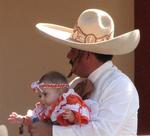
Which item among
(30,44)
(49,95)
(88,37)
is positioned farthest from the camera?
(30,44)

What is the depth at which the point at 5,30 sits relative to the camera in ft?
25.0

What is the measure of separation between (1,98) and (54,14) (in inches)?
42.7

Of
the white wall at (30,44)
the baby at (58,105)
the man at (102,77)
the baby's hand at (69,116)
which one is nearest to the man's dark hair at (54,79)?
the baby at (58,105)

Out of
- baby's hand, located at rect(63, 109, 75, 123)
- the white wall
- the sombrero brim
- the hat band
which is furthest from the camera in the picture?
the white wall

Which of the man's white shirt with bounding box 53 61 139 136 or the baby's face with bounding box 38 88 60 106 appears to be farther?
the baby's face with bounding box 38 88 60 106

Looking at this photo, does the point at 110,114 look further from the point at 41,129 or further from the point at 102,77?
the point at 41,129

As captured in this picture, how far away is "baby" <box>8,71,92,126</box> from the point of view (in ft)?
13.2

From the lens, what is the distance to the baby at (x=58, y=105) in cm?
401

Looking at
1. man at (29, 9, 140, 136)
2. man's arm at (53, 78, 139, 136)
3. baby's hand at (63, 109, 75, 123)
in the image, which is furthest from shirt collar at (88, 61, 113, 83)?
baby's hand at (63, 109, 75, 123)

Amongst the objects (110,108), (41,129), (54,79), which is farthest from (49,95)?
(110,108)

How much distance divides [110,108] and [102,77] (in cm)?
27

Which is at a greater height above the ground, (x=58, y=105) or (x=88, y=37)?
(x=88, y=37)

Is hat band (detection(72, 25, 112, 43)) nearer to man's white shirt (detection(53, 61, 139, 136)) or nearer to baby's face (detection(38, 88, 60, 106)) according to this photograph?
man's white shirt (detection(53, 61, 139, 136))

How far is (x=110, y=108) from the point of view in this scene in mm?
4023
